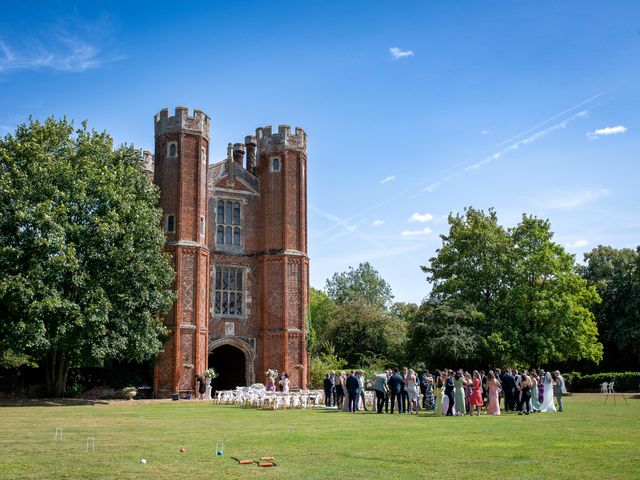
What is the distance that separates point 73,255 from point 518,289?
1061 inches

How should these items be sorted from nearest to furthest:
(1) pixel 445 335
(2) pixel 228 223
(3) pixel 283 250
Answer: (3) pixel 283 250, (1) pixel 445 335, (2) pixel 228 223

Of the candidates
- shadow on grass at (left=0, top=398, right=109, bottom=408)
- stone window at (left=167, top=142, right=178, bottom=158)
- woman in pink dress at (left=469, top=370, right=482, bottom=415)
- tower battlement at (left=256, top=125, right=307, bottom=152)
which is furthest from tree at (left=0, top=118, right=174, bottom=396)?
woman in pink dress at (left=469, top=370, right=482, bottom=415)

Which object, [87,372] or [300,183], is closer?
[87,372]

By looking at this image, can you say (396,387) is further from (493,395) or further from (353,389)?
(493,395)

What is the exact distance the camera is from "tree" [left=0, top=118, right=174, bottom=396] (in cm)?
2772

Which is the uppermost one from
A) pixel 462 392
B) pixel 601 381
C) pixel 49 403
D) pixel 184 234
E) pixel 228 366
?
pixel 184 234

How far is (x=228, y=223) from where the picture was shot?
41406 millimetres

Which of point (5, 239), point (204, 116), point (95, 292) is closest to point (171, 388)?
point (95, 292)

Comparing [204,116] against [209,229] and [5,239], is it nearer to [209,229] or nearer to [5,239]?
[209,229]

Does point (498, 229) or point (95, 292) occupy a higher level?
point (498, 229)

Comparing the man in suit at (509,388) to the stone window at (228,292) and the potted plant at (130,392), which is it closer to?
the potted plant at (130,392)

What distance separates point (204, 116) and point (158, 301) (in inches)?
495

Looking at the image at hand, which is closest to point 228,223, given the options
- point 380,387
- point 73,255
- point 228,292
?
point 228,292

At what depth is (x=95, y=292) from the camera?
29.3 metres
